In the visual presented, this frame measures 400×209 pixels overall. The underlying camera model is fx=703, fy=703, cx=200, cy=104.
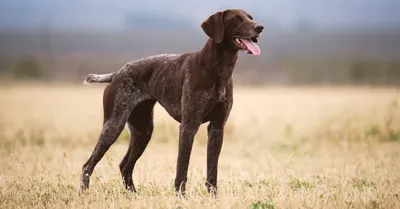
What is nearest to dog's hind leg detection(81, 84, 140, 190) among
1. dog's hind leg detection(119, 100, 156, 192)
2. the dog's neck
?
dog's hind leg detection(119, 100, 156, 192)

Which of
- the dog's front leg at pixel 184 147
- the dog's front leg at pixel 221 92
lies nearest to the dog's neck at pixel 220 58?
the dog's front leg at pixel 221 92

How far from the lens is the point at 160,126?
19828 millimetres

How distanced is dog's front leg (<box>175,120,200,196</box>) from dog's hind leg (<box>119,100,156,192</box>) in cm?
137

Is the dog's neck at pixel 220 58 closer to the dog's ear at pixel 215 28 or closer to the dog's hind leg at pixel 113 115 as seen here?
the dog's ear at pixel 215 28

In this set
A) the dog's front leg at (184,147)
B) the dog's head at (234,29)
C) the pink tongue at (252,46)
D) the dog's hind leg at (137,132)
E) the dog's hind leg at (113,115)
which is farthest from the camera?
the dog's hind leg at (137,132)

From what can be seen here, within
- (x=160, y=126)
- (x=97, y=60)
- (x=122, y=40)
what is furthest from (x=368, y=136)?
(x=122, y=40)

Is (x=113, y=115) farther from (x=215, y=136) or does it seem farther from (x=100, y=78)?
(x=215, y=136)

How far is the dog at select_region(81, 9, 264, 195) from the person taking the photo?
30.7 ft

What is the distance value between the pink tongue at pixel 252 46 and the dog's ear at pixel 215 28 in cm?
31

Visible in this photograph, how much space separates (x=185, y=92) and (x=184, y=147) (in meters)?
0.76

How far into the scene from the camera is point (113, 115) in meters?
10.6

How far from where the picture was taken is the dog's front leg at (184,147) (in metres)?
9.57

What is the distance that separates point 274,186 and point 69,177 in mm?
3287

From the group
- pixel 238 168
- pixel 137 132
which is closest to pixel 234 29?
pixel 137 132
